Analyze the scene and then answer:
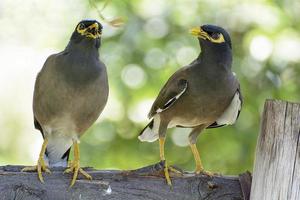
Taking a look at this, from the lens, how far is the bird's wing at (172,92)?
4094 mm

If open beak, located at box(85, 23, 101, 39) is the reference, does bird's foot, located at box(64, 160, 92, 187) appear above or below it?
Result: below

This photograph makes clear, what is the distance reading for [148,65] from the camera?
5719 mm

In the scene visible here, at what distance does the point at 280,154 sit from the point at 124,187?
74 centimetres

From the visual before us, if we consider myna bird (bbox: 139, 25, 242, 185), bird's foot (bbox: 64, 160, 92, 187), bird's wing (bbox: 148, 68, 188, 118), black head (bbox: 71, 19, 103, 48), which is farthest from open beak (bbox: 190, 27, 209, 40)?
bird's foot (bbox: 64, 160, 92, 187)

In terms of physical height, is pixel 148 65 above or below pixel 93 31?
above

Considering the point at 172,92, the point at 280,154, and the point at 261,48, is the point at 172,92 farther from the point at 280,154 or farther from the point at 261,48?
the point at 261,48

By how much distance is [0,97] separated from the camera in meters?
6.13

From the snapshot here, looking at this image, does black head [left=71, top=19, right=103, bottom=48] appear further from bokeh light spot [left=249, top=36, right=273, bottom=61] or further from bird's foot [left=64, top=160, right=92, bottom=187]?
bokeh light spot [left=249, top=36, right=273, bottom=61]

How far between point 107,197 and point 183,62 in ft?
8.88

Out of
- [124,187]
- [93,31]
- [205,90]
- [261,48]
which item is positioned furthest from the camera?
[261,48]

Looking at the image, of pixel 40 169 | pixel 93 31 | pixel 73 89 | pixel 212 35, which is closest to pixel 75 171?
pixel 40 169

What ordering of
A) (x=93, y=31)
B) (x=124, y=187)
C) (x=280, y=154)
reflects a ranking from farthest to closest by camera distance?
1. (x=93, y=31)
2. (x=124, y=187)
3. (x=280, y=154)

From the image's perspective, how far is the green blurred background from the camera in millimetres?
5629

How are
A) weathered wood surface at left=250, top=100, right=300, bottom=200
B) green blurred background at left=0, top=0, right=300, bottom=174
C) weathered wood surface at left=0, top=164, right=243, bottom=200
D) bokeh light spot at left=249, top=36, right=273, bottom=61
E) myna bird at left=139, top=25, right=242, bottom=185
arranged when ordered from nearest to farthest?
weathered wood surface at left=250, top=100, right=300, bottom=200 → weathered wood surface at left=0, top=164, right=243, bottom=200 → myna bird at left=139, top=25, right=242, bottom=185 → bokeh light spot at left=249, top=36, right=273, bottom=61 → green blurred background at left=0, top=0, right=300, bottom=174
